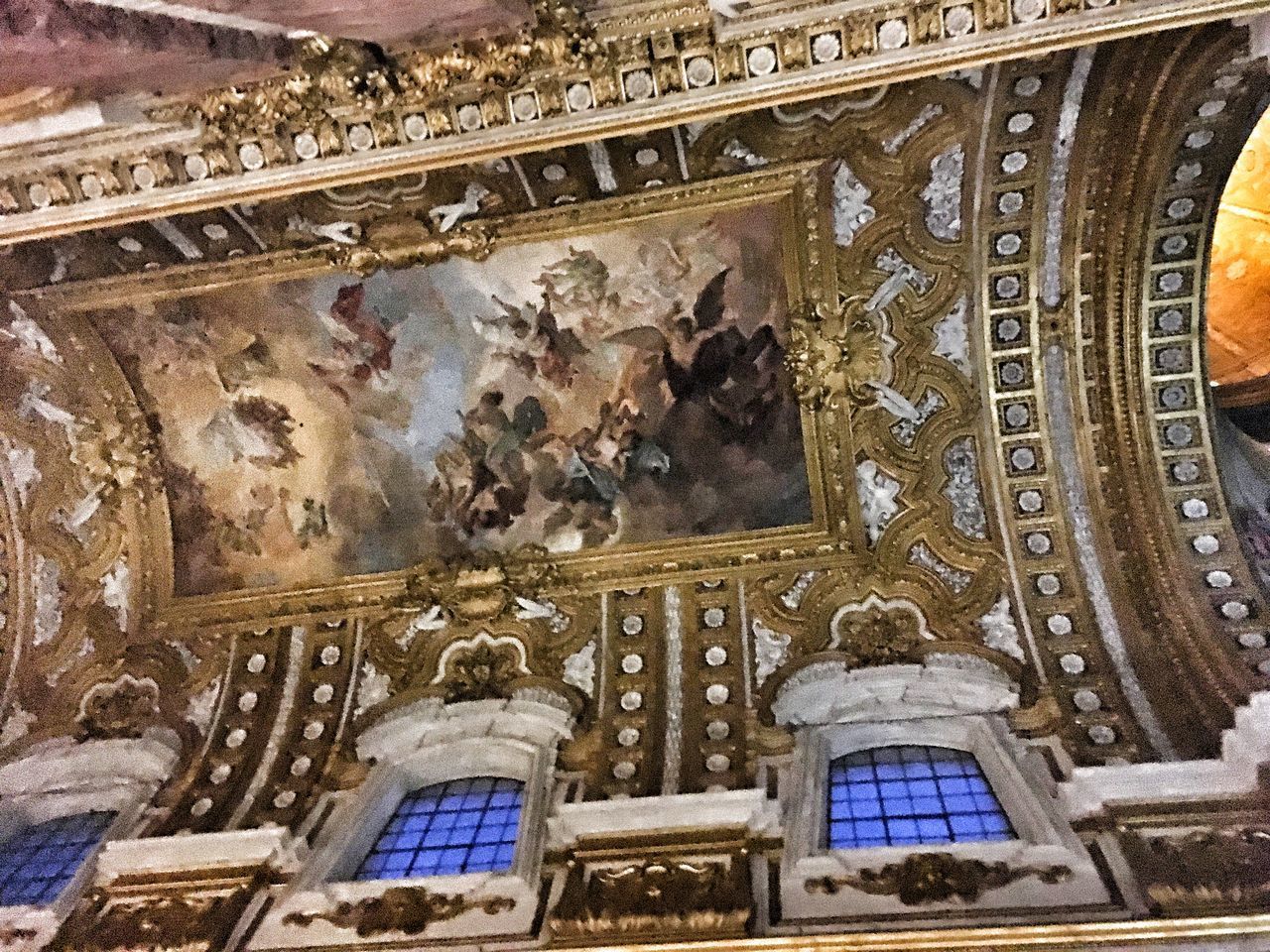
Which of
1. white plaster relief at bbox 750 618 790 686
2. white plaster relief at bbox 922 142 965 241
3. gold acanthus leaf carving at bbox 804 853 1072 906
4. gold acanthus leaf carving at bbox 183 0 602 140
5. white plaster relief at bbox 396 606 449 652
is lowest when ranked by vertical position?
gold acanthus leaf carving at bbox 804 853 1072 906

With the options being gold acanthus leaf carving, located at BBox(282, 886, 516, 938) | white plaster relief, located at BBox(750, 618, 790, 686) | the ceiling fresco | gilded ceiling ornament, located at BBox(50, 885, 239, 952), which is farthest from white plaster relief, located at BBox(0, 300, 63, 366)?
white plaster relief, located at BBox(750, 618, 790, 686)

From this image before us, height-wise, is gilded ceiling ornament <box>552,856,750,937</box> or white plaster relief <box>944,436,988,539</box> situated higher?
white plaster relief <box>944,436,988,539</box>

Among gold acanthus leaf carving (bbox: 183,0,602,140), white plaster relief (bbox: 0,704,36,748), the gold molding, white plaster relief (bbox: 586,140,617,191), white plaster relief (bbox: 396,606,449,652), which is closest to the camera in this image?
the gold molding

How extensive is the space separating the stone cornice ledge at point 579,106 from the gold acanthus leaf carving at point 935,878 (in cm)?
493

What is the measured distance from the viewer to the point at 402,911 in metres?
6.51

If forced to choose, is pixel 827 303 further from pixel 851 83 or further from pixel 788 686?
pixel 788 686

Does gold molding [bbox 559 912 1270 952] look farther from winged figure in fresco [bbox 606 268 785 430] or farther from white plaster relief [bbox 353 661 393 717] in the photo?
winged figure in fresco [bbox 606 268 785 430]

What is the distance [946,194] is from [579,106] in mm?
3296

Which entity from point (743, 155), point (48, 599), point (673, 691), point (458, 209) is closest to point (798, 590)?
point (673, 691)

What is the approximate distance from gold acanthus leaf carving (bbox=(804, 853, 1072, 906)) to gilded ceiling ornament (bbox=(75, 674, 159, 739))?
6407 millimetres

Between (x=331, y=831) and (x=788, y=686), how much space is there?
3.87 metres

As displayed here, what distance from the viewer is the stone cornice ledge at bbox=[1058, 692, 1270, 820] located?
6305mm

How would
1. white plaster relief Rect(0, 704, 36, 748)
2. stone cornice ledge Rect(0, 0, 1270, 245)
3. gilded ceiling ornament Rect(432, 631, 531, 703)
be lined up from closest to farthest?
stone cornice ledge Rect(0, 0, 1270, 245), gilded ceiling ornament Rect(432, 631, 531, 703), white plaster relief Rect(0, 704, 36, 748)

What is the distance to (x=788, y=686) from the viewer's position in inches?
327
